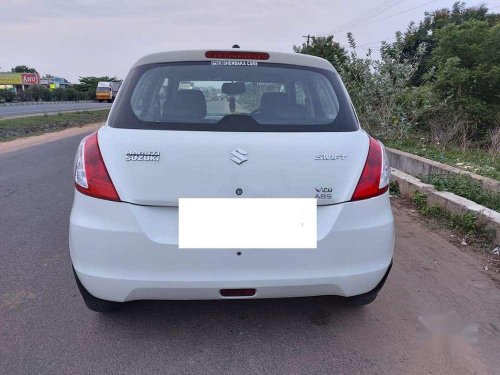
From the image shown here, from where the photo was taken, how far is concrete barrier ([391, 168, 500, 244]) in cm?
423

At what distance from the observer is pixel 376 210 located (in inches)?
96.7

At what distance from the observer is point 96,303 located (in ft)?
8.58

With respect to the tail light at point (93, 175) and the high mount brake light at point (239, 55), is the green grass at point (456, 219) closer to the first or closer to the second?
the high mount brake light at point (239, 55)

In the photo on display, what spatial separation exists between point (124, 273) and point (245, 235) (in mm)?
649

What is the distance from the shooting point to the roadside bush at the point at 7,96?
4835 cm

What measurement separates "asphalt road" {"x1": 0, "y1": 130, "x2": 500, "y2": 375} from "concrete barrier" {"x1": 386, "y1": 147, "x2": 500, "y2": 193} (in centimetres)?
165

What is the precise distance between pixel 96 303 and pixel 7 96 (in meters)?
54.8

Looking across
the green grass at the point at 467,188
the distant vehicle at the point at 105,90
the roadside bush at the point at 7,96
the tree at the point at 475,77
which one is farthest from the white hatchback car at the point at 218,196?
the roadside bush at the point at 7,96

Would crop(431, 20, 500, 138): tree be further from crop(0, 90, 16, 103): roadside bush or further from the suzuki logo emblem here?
crop(0, 90, 16, 103): roadside bush

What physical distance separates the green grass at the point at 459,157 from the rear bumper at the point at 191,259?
3916 mm

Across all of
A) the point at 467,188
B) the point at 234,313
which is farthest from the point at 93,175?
the point at 467,188

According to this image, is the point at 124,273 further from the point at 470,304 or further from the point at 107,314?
Answer: the point at 470,304

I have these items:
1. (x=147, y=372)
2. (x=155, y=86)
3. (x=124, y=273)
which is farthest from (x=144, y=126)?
(x=147, y=372)

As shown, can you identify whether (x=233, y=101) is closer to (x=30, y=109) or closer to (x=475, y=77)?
(x=475, y=77)
